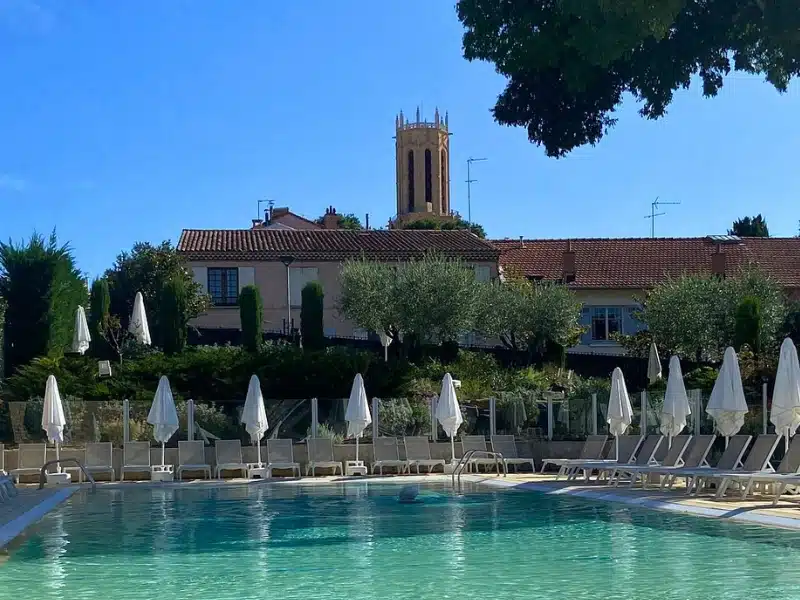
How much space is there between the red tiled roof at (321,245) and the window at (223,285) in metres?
0.64

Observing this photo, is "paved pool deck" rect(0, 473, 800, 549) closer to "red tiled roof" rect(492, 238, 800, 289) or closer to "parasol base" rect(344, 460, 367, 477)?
"parasol base" rect(344, 460, 367, 477)

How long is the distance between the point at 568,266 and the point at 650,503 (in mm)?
34673

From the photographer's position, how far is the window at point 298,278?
47.9m

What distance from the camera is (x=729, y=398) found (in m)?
18.0

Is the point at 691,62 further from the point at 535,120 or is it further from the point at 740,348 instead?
the point at 740,348

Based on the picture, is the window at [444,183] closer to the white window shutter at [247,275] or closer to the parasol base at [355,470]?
the white window shutter at [247,275]

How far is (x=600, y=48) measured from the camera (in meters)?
17.3

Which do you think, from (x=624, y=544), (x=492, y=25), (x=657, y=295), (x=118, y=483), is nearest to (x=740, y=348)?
(x=657, y=295)

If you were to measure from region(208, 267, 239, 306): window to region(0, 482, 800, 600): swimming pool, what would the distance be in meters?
29.7

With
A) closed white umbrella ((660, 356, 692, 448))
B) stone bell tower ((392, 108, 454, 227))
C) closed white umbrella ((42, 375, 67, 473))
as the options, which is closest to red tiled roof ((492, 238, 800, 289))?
closed white umbrella ((660, 356, 692, 448))

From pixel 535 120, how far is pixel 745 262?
104ft

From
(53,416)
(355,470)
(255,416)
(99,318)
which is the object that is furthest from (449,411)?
(99,318)

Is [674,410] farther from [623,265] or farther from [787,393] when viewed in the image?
[623,265]

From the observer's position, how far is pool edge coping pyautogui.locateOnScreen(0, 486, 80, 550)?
1331cm
